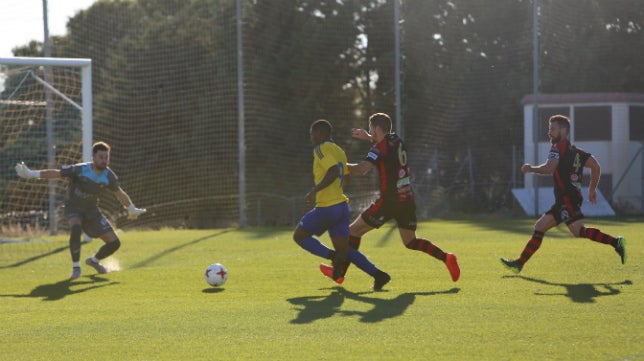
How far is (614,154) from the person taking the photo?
25.9 m

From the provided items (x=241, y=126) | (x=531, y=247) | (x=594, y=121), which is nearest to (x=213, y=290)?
(x=531, y=247)

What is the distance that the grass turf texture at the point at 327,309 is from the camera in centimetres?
583

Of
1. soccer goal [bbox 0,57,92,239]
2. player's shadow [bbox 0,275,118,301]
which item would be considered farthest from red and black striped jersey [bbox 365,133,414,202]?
soccer goal [bbox 0,57,92,239]

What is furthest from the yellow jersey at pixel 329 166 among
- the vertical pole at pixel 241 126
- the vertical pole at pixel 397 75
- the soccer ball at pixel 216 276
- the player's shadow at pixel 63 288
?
the vertical pole at pixel 397 75

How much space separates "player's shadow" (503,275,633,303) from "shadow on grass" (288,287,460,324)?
3.27 feet

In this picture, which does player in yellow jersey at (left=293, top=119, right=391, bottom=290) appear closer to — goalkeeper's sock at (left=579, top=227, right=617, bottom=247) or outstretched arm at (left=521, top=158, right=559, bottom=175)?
outstretched arm at (left=521, top=158, right=559, bottom=175)

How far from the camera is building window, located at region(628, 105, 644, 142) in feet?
86.8

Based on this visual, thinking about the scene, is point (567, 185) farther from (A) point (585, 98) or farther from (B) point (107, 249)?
(A) point (585, 98)

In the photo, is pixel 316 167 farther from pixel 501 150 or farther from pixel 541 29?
pixel 501 150

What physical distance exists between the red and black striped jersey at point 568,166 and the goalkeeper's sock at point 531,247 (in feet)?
1.71

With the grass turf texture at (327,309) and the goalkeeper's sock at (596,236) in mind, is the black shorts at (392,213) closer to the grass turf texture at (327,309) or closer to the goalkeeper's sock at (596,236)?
the grass turf texture at (327,309)

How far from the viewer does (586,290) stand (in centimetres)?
847

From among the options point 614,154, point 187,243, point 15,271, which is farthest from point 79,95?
point 614,154

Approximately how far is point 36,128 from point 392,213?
10.1 metres
